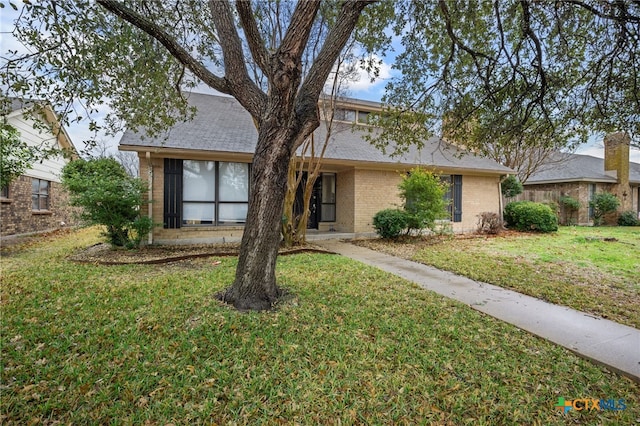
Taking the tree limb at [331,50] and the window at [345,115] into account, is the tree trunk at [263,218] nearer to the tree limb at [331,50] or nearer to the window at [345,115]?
the tree limb at [331,50]

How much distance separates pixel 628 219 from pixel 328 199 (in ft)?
62.3

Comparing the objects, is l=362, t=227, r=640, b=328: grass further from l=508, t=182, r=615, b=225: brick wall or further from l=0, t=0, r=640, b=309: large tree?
l=508, t=182, r=615, b=225: brick wall

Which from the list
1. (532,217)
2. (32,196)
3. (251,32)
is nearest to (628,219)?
(532,217)

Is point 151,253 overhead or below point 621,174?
below

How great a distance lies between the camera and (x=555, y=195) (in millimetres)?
19328

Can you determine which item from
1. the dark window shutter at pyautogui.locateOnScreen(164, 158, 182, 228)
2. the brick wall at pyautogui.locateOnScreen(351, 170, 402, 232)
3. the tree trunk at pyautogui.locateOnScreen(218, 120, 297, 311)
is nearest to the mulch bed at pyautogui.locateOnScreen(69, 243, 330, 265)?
the dark window shutter at pyautogui.locateOnScreen(164, 158, 182, 228)

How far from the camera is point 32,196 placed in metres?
12.8

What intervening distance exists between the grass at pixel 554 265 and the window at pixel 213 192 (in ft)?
16.2

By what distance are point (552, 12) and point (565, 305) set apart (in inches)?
214

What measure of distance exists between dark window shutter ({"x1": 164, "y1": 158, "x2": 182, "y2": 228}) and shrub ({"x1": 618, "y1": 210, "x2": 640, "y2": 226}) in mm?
24599

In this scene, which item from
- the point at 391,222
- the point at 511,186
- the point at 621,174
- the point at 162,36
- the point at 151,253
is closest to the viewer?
the point at 162,36

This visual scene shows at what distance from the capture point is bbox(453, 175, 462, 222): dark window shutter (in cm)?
1407

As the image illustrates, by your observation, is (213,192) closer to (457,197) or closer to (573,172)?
(457,197)

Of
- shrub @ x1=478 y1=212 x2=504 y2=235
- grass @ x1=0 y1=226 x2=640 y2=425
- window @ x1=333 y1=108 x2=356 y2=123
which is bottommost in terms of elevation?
grass @ x1=0 y1=226 x2=640 y2=425
